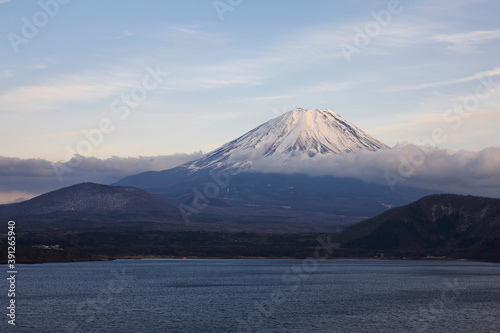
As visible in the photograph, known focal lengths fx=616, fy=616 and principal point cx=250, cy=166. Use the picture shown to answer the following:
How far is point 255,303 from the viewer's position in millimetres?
84812

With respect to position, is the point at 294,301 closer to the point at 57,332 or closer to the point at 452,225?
the point at 57,332

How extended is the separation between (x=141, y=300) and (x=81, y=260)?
314ft

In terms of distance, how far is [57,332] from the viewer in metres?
59.8

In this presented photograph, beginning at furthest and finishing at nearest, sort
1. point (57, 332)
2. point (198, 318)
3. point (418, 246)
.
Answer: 1. point (418, 246)
2. point (198, 318)
3. point (57, 332)

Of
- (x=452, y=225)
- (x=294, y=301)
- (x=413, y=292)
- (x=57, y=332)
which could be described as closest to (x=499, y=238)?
(x=452, y=225)

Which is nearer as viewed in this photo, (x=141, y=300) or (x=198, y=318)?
(x=198, y=318)

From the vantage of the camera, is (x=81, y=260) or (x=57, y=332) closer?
(x=57, y=332)

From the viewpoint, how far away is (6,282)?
105062 mm

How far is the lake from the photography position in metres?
65.2

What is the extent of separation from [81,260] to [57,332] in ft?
397

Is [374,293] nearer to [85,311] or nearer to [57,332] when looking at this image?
[85,311]

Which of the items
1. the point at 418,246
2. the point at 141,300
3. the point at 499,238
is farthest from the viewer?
the point at 418,246

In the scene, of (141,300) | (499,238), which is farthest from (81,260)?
(499,238)

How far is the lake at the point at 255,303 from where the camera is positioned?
214ft
